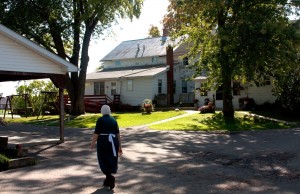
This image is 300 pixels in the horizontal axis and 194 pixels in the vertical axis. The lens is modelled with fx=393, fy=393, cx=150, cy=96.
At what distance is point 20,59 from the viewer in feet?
45.4

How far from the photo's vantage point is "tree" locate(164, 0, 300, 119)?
23844 mm

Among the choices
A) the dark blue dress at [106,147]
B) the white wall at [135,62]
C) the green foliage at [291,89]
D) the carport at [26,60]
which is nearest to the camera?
the dark blue dress at [106,147]

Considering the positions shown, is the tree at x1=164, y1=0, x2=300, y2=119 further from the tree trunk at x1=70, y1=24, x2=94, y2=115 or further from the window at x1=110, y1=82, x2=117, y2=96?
the window at x1=110, y1=82, x2=117, y2=96

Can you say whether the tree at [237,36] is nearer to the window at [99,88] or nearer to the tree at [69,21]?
the tree at [69,21]

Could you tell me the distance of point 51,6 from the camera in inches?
1164

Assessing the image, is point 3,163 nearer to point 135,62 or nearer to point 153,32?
point 135,62

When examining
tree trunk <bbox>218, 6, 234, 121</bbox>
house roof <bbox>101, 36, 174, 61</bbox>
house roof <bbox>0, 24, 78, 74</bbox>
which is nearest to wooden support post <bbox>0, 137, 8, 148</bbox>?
house roof <bbox>0, 24, 78, 74</bbox>

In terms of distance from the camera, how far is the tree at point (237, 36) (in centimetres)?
2384

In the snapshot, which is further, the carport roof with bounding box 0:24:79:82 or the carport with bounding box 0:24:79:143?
the carport with bounding box 0:24:79:143

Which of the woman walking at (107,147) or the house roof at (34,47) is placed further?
the house roof at (34,47)

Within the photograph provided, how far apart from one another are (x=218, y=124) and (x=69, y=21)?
15.3 metres

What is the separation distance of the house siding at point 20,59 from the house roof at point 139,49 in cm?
3154

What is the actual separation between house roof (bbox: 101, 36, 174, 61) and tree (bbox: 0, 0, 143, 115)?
11.4 metres

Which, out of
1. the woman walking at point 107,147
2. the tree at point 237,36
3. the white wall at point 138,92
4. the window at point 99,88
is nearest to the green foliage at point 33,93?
the window at point 99,88
